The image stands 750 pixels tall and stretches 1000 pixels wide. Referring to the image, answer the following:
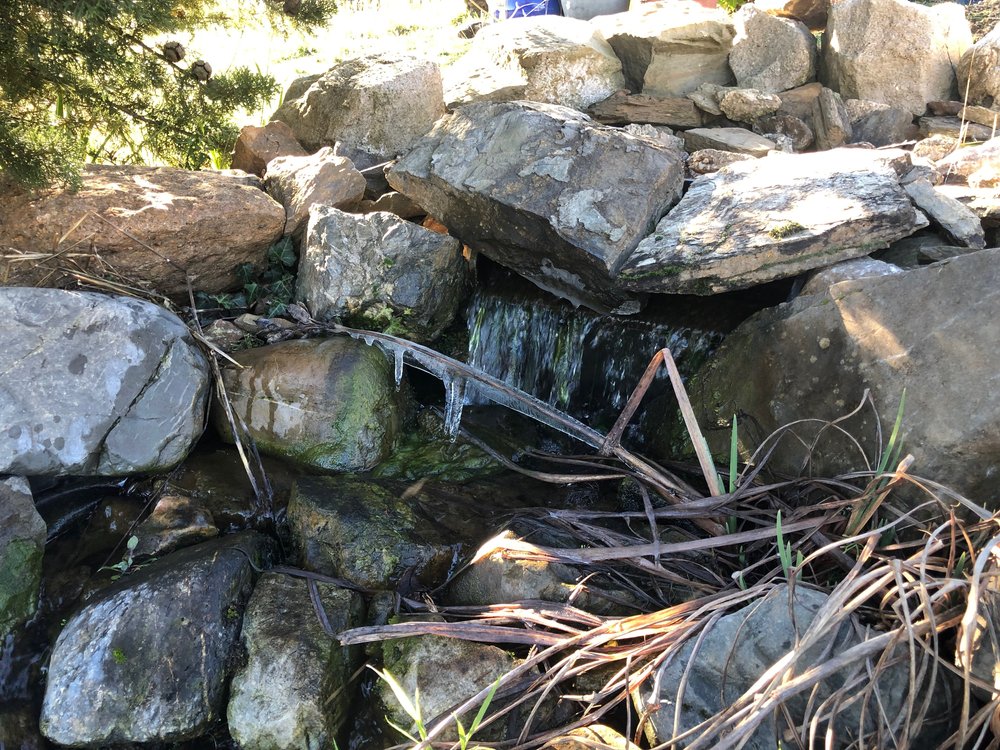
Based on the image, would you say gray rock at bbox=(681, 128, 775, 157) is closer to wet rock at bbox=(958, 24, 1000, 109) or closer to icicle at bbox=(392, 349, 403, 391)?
wet rock at bbox=(958, 24, 1000, 109)

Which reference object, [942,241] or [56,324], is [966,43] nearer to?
[942,241]

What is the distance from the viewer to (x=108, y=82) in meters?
3.71

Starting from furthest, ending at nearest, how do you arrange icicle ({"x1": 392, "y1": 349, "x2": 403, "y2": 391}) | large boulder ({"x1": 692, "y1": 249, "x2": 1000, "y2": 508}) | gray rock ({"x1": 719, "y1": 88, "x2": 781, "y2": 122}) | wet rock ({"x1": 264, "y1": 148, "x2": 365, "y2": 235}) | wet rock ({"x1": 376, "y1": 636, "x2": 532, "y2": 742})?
1. gray rock ({"x1": 719, "y1": 88, "x2": 781, "y2": 122})
2. wet rock ({"x1": 264, "y1": 148, "x2": 365, "y2": 235})
3. icicle ({"x1": 392, "y1": 349, "x2": 403, "y2": 391})
4. large boulder ({"x1": 692, "y1": 249, "x2": 1000, "y2": 508})
5. wet rock ({"x1": 376, "y1": 636, "x2": 532, "y2": 742})

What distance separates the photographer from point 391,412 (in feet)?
12.1

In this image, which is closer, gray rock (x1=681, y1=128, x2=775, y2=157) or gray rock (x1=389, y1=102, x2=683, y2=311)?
gray rock (x1=389, y1=102, x2=683, y2=311)

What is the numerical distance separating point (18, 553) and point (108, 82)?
232 centimetres

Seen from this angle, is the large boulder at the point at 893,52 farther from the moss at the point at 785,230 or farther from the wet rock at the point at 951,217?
the moss at the point at 785,230

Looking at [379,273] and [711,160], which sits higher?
[711,160]

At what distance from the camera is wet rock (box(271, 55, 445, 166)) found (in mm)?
5098

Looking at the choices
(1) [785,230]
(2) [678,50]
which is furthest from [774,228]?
(2) [678,50]

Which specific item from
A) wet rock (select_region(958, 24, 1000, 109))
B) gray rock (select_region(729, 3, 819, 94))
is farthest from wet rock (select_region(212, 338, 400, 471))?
wet rock (select_region(958, 24, 1000, 109))

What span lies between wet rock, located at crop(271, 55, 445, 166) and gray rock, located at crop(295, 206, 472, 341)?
1.36 metres

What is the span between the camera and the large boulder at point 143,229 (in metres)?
3.56

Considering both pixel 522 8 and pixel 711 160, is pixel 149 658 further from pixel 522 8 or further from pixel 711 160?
pixel 522 8
